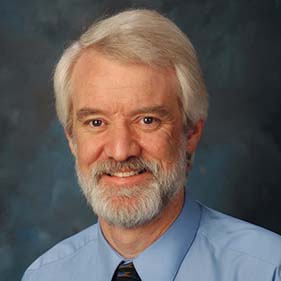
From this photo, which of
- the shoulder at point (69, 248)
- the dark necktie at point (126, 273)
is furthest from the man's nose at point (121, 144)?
the shoulder at point (69, 248)

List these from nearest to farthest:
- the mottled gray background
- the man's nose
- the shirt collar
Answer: the man's nose
the shirt collar
the mottled gray background

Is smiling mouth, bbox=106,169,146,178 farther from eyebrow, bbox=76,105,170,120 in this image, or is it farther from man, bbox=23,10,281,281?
eyebrow, bbox=76,105,170,120

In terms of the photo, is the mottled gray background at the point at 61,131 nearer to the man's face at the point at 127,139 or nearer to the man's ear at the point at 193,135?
the man's ear at the point at 193,135

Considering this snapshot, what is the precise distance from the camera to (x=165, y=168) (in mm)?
3143

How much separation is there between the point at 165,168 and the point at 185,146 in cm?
15

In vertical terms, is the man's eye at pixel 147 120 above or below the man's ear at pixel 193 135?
above

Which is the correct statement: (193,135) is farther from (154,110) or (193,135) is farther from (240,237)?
(240,237)

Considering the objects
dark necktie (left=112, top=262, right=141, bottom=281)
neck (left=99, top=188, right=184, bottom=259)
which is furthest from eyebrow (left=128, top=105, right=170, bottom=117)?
dark necktie (left=112, top=262, right=141, bottom=281)

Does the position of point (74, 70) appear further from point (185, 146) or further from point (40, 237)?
point (40, 237)

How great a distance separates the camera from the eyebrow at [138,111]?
10.1 ft

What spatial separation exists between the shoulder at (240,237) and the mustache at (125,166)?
1.00 feet

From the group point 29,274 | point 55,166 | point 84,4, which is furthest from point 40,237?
point 84,4

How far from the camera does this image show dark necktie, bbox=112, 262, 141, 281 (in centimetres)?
318

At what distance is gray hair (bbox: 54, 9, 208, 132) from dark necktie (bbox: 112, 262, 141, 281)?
534 mm
